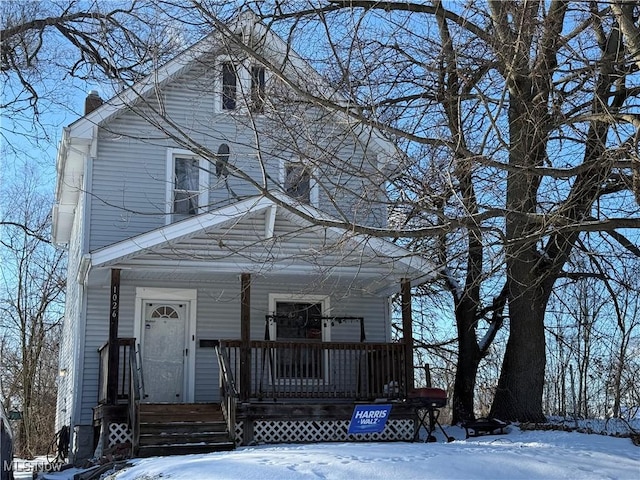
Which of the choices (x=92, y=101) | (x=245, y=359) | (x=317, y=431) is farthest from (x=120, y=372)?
(x=92, y=101)

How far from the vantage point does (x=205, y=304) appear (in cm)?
1522

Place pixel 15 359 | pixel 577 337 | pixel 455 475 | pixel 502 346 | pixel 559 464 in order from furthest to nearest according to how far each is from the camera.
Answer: pixel 15 359 → pixel 502 346 → pixel 577 337 → pixel 559 464 → pixel 455 475

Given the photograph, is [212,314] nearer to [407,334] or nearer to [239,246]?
[239,246]

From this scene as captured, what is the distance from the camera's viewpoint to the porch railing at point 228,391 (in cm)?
1238

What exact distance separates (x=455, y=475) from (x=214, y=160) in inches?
141

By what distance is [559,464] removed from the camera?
7719 mm

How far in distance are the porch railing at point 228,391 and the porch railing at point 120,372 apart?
149cm

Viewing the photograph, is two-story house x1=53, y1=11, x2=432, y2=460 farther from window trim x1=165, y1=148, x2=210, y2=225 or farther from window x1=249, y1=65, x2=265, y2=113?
window x1=249, y1=65, x2=265, y2=113

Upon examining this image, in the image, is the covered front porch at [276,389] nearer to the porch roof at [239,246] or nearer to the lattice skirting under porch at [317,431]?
the lattice skirting under porch at [317,431]

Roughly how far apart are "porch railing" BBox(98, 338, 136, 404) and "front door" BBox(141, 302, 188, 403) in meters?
0.64

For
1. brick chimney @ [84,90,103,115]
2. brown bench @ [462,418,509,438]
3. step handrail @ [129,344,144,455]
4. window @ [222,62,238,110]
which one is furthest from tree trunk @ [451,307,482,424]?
brick chimney @ [84,90,103,115]

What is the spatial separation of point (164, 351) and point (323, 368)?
3.06 meters

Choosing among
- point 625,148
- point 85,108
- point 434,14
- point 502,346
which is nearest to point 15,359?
point 85,108

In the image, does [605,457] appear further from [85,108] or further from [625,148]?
[85,108]
